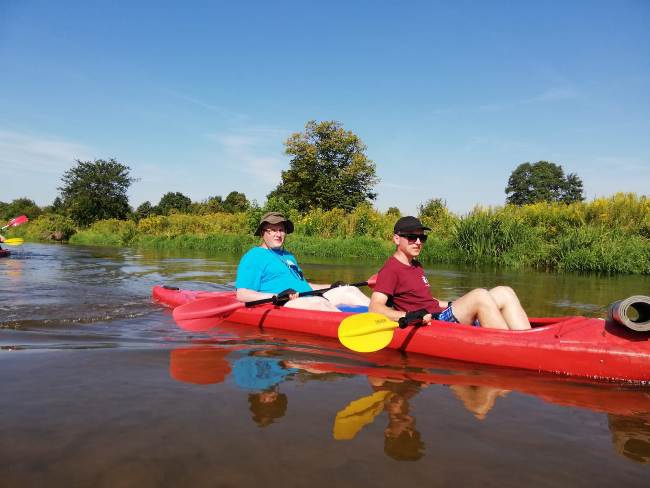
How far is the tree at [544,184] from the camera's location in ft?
179

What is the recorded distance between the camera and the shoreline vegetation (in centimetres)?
1200

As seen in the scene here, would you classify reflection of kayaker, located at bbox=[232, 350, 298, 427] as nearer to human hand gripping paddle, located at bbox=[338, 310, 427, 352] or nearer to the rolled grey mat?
human hand gripping paddle, located at bbox=[338, 310, 427, 352]

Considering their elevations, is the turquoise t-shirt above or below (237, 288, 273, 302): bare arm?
above

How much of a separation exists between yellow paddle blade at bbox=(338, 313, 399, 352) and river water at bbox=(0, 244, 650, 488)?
165 mm

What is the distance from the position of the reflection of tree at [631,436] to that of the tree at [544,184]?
55.9m

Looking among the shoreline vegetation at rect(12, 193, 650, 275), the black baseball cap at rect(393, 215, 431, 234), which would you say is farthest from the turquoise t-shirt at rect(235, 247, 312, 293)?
the shoreline vegetation at rect(12, 193, 650, 275)

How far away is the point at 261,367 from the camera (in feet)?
10.5

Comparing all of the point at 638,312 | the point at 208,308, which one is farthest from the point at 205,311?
the point at 638,312

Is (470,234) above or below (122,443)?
above

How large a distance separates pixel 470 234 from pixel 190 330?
36.1 ft

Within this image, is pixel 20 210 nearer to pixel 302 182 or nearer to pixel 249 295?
pixel 302 182

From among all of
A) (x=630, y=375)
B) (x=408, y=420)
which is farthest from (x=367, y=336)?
(x=630, y=375)

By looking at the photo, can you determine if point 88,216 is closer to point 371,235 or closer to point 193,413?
point 371,235

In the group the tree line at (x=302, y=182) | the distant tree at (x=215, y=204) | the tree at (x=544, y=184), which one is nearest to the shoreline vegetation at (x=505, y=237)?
the tree line at (x=302, y=182)
